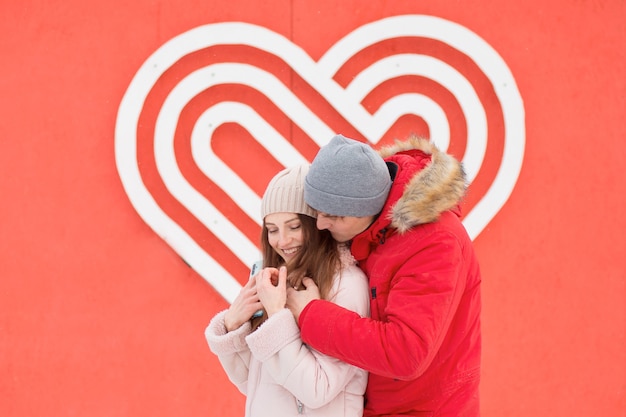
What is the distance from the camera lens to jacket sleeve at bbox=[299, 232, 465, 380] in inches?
57.4

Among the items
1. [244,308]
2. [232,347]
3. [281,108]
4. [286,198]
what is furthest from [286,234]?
[281,108]

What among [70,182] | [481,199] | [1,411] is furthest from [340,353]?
[1,411]

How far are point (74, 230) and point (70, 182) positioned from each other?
0.18 meters

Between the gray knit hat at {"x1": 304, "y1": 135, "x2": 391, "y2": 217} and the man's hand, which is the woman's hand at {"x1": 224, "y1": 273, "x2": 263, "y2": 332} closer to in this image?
the man's hand

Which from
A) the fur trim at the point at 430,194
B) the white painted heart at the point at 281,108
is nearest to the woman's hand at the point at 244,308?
the fur trim at the point at 430,194

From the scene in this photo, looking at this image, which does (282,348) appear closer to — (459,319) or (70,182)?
(459,319)

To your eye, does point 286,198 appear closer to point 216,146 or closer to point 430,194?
point 430,194

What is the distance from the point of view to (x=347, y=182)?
1547 mm

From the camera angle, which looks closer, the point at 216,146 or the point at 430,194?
the point at 430,194

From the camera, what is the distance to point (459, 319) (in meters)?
1.62

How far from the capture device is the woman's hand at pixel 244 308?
1708mm

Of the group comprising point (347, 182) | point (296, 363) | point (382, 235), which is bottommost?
point (296, 363)

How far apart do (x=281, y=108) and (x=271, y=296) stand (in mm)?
1225

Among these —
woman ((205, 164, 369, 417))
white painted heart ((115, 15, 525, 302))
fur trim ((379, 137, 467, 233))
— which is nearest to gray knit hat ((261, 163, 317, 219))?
woman ((205, 164, 369, 417))
